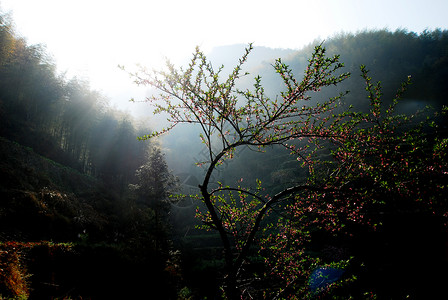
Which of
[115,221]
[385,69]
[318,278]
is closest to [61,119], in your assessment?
[115,221]

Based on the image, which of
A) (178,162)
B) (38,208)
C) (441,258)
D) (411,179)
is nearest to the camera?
(411,179)

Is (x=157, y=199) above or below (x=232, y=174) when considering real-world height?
below

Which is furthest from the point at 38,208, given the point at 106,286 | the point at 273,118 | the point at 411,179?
the point at 411,179

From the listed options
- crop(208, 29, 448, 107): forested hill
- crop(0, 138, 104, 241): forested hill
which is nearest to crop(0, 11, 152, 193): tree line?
crop(0, 138, 104, 241): forested hill

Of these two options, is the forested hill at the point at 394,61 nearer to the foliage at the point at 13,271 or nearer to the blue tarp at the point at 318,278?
the blue tarp at the point at 318,278

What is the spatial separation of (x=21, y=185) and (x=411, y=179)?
1183 centimetres

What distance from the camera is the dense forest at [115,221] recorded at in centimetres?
384

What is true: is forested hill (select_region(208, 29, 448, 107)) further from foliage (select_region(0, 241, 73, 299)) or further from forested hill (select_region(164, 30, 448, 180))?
foliage (select_region(0, 241, 73, 299))

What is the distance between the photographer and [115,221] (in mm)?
11930

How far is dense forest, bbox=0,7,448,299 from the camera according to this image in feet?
12.6

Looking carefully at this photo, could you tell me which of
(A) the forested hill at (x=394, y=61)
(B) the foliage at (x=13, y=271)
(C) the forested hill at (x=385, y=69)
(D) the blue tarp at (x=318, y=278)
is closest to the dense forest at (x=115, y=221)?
(B) the foliage at (x=13, y=271)

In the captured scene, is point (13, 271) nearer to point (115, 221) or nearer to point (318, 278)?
point (318, 278)

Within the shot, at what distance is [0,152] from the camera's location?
31.9 ft

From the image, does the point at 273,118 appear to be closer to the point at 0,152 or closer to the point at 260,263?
the point at 260,263
